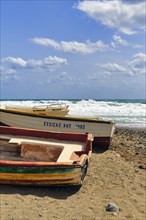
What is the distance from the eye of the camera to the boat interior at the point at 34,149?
911cm

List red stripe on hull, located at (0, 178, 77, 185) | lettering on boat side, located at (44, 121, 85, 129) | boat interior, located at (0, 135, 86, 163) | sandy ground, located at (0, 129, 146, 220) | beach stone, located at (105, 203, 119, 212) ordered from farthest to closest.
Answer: lettering on boat side, located at (44, 121, 85, 129) → boat interior, located at (0, 135, 86, 163) → red stripe on hull, located at (0, 178, 77, 185) → beach stone, located at (105, 203, 119, 212) → sandy ground, located at (0, 129, 146, 220)

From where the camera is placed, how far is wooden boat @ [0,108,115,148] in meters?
11.9

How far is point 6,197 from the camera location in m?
7.09

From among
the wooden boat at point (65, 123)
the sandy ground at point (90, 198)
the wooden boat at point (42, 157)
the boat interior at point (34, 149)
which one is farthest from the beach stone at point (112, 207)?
the wooden boat at point (65, 123)

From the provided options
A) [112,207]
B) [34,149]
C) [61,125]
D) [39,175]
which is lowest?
[112,207]

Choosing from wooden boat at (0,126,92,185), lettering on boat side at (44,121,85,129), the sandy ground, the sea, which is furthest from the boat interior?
the sea

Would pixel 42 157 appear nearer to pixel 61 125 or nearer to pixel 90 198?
pixel 90 198

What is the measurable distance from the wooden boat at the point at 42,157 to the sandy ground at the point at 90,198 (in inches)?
10.1

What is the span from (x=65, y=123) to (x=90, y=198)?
513 cm

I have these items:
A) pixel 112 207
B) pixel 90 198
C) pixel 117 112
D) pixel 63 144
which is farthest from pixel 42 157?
pixel 117 112

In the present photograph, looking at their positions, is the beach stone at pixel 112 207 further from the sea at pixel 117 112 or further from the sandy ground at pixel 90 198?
the sea at pixel 117 112

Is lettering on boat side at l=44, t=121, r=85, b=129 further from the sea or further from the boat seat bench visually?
the sea

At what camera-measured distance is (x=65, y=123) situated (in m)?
12.4

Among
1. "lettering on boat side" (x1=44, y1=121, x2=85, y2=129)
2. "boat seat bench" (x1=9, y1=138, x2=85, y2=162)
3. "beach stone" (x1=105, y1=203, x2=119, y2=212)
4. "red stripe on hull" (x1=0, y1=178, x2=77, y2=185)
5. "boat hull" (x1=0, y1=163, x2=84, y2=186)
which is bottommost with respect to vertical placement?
"beach stone" (x1=105, y1=203, x2=119, y2=212)
